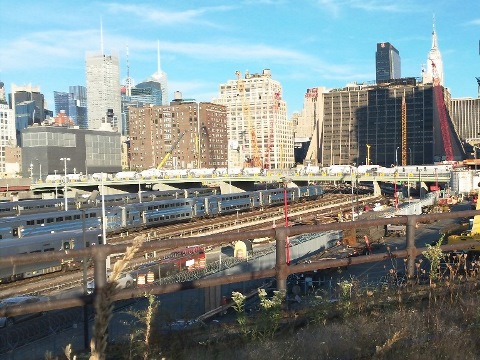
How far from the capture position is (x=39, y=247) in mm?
31500

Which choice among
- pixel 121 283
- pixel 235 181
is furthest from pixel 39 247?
pixel 235 181

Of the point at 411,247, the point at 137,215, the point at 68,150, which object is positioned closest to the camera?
the point at 411,247

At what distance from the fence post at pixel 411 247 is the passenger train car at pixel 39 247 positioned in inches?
803

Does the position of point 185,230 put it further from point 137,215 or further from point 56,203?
point 56,203

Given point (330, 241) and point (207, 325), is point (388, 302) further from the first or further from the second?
point (330, 241)

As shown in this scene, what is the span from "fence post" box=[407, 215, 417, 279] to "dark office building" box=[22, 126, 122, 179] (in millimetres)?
140462

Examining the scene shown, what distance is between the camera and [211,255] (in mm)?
31703

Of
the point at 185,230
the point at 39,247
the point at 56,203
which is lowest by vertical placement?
the point at 185,230

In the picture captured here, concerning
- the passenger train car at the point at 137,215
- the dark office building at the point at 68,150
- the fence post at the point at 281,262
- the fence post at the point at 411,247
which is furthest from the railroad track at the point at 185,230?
the dark office building at the point at 68,150

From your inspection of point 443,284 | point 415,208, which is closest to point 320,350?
point 443,284

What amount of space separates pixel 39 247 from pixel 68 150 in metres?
130

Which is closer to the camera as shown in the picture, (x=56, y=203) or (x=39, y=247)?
(x=39, y=247)

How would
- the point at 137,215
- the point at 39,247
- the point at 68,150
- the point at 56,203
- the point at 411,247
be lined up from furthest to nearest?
1. the point at 68,150
2. the point at 56,203
3. the point at 137,215
4. the point at 39,247
5. the point at 411,247

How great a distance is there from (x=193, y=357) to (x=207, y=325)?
82 centimetres
